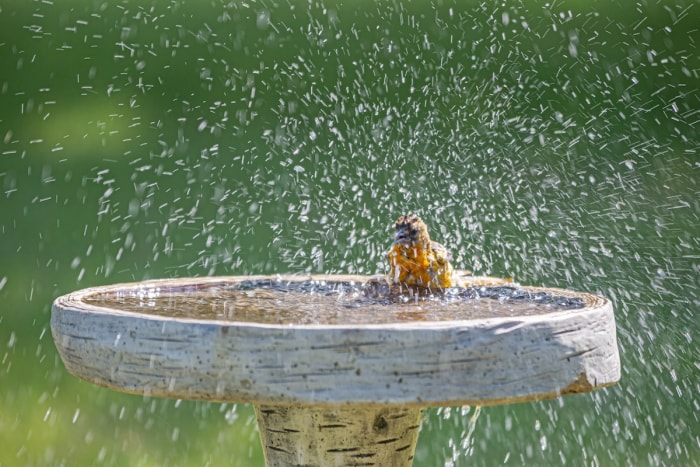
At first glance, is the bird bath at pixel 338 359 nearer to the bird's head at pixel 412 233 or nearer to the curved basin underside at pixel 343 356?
the curved basin underside at pixel 343 356

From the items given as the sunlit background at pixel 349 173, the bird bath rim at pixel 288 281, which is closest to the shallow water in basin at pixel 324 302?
the bird bath rim at pixel 288 281

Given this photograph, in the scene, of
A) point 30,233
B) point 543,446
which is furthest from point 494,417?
point 30,233

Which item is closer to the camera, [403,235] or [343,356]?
[343,356]

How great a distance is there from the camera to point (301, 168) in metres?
3.76

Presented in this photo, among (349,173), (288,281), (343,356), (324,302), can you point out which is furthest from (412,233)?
(349,173)

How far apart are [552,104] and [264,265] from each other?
1.30 metres

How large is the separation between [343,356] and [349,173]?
263 cm

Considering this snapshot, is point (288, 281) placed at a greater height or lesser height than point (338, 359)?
greater

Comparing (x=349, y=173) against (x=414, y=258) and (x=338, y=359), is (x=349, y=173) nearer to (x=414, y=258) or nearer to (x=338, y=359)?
(x=414, y=258)

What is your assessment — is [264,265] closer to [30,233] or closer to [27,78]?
[30,233]

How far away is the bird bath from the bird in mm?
260

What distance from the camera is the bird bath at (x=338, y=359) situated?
4.25 ft

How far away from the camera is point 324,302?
1885 millimetres

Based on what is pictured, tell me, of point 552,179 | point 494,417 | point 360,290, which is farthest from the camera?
point 552,179
